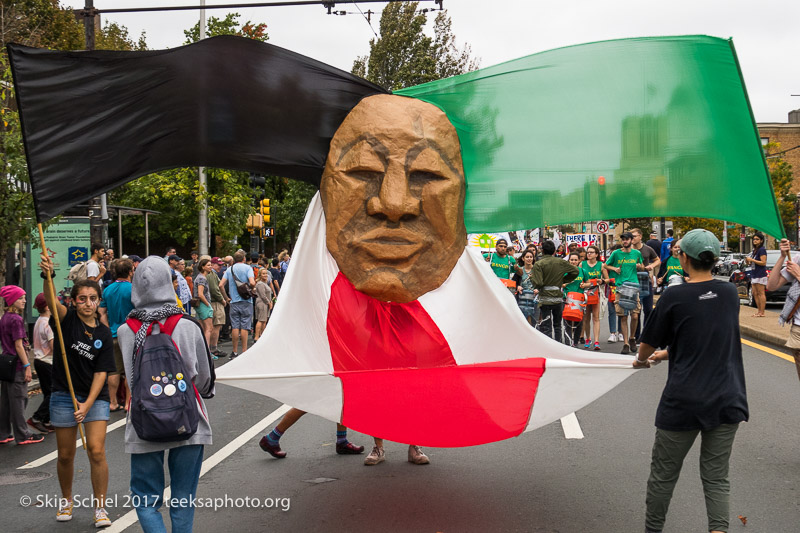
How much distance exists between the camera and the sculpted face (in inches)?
208

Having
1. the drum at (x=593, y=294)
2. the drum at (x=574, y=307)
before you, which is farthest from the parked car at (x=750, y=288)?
the drum at (x=574, y=307)

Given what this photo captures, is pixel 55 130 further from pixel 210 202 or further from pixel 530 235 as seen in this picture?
pixel 530 235

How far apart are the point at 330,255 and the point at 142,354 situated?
184 centimetres

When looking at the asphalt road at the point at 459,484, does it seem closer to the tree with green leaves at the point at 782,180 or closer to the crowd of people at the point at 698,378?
the crowd of people at the point at 698,378

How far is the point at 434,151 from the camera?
535 cm

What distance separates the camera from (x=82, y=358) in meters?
5.11

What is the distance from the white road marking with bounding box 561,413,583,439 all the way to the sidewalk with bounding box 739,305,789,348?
581 centimetres

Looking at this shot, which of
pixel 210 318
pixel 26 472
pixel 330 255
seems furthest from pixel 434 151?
pixel 210 318

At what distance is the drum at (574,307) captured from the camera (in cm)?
1205

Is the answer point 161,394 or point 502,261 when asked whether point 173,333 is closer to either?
point 161,394

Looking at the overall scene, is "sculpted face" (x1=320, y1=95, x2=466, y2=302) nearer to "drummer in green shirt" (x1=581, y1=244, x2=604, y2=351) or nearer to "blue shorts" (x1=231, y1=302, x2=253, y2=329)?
"drummer in green shirt" (x1=581, y1=244, x2=604, y2=351)

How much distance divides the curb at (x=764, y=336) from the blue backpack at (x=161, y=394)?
1052cm

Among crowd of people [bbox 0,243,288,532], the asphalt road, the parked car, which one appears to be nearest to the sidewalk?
the parked car

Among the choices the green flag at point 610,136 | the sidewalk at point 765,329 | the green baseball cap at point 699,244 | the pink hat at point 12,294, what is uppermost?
the green flag at point 610,136
